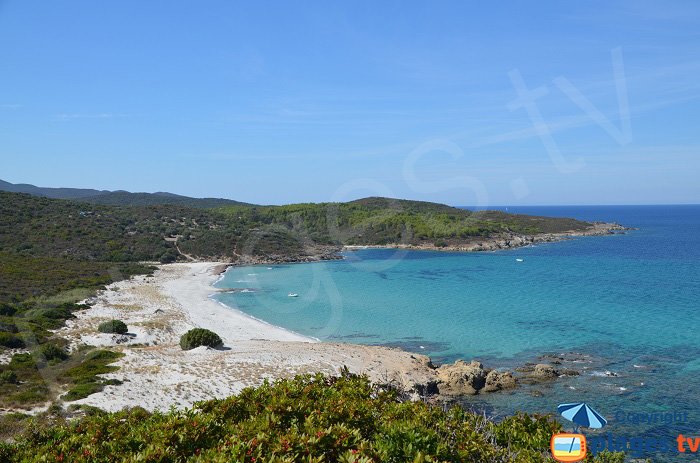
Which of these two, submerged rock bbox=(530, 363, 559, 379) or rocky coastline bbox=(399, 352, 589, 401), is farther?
submerged rock bbox=(530, 363, 559, 379)

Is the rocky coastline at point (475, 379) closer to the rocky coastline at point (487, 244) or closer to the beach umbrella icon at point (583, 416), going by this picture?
the beach umbrella icon at point (583, 416)

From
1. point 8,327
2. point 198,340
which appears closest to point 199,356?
point 198,340

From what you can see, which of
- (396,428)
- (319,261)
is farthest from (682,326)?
(319,261)

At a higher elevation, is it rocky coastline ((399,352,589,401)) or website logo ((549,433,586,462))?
website logo ((549,433,586,462))

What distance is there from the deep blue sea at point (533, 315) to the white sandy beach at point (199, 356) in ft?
10.8

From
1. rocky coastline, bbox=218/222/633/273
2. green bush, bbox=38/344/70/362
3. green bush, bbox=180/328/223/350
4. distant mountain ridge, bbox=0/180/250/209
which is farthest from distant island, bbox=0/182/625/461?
distant mountain ridge, bbox=0/180/250/209

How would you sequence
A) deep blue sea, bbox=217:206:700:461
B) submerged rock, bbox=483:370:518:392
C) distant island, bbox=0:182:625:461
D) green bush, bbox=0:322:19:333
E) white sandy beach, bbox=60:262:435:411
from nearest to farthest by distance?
distant island, bbox=0:182:625:461
white sandy beach, bbox=60:262:435:411
deep blue sea, bbox=217:206:700:461
submerged rock, bbox=483:370:518:392
green bush, bbox=0:322:19:333

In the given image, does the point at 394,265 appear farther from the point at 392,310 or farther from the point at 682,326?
the point at 682,326

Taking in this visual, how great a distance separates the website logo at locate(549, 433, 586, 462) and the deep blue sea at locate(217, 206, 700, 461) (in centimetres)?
1101

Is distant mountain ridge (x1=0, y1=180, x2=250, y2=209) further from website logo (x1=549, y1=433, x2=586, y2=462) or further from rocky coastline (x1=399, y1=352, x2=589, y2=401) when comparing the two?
website logo (x1=549, y1=433, x2=586, y2=462)

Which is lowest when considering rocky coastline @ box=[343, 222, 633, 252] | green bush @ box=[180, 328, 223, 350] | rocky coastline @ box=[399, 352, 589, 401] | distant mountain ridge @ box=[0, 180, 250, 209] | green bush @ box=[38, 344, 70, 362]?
rocky coastline @ box=[399, 352, 589, 401]

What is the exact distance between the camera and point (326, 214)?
115m

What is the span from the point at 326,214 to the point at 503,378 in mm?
95406

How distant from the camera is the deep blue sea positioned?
20000 mm
